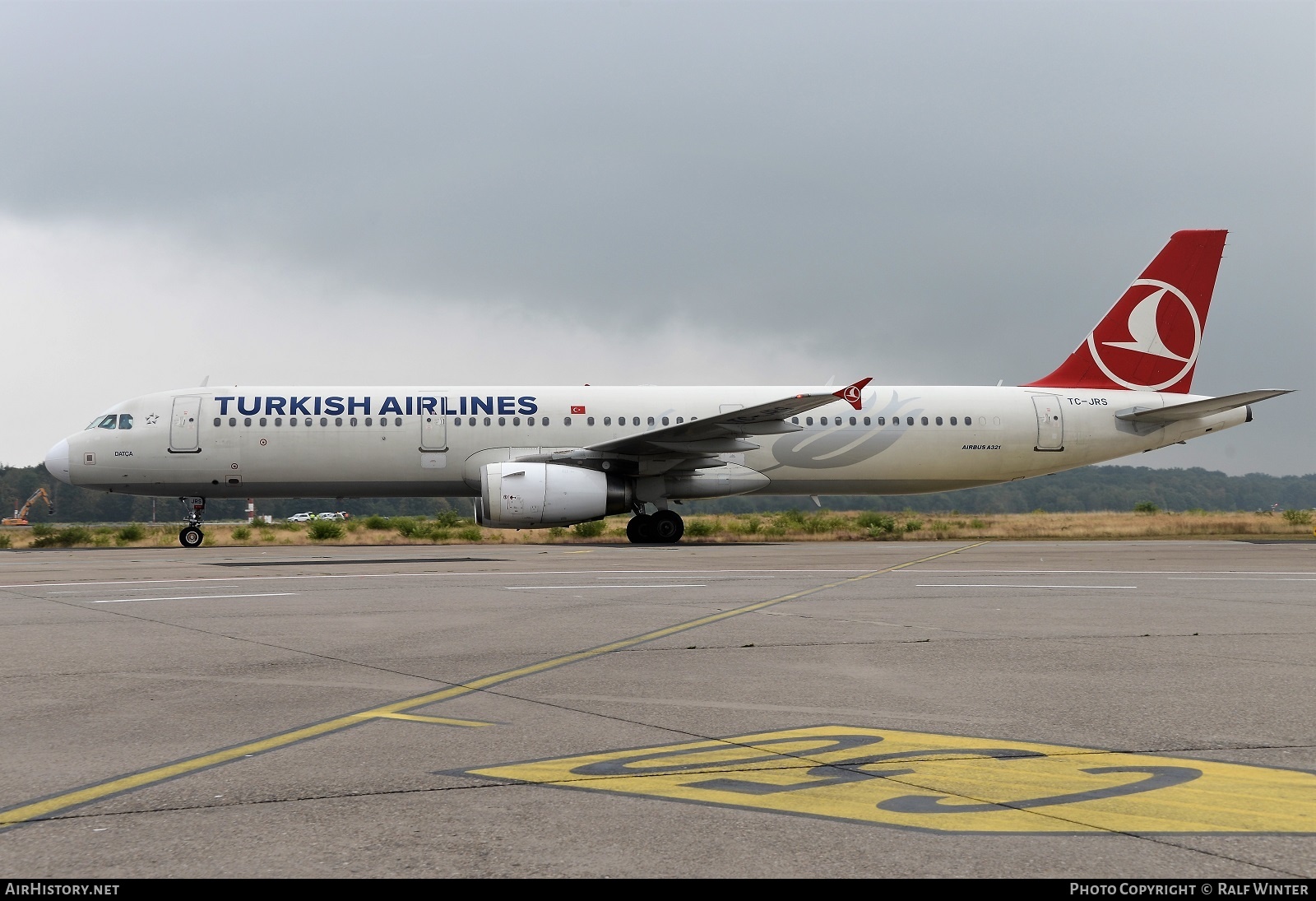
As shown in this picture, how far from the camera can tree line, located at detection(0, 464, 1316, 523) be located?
90125 mm

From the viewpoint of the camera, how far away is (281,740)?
5.05 meters

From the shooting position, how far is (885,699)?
6039 mm

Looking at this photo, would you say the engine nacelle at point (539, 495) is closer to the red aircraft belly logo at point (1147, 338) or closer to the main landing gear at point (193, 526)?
the main landing gear at point (193, 526)

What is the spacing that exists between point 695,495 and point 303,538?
38.3ft

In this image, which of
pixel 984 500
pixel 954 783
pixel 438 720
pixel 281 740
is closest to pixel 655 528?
pixel 438 720

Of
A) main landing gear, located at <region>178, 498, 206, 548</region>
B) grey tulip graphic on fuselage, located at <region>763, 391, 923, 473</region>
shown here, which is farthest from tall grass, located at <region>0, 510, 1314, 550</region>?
grey tulip graphic on fuselage, located at <region>763, 391, 923, 473</region>

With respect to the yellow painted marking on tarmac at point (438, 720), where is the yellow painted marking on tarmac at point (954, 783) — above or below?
below

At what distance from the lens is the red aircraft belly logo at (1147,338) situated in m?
28.1

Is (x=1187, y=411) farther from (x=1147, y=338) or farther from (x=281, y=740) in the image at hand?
(x=281, y=740)

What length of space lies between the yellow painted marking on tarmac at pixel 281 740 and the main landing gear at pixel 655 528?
606 inches

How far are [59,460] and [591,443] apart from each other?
1202cm

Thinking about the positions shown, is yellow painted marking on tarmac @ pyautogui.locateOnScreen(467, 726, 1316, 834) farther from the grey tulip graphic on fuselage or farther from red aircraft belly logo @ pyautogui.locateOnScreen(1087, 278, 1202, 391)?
red aircraft belly logo @ pyautogui.locateOnScreen(1087, 278, 1202, 391)

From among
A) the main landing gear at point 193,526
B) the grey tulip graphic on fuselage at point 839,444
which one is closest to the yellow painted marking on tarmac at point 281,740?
the grey tulip graphic on fuselage at point 839,444
